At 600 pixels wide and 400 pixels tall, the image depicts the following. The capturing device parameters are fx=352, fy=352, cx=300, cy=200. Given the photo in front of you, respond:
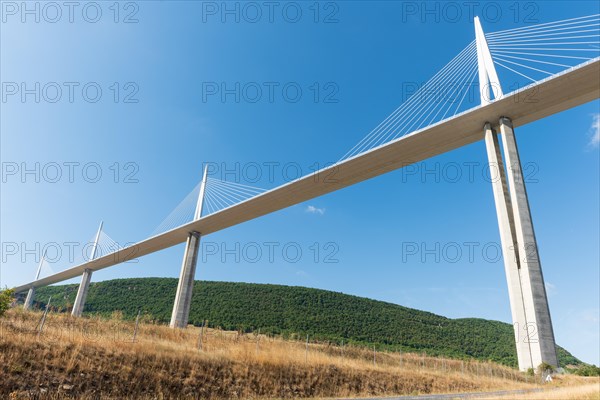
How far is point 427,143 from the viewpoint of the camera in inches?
990

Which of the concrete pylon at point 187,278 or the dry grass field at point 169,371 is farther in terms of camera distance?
the concrete pylon at point 187,278

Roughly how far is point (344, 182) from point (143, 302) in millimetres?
71189

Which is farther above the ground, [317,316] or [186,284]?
[317,316]

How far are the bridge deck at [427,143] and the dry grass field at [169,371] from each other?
48.6ft

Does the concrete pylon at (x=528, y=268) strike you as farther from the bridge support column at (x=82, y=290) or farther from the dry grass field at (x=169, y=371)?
the bridge support column at (x=82, y=290)

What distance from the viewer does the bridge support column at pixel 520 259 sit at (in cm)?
1789

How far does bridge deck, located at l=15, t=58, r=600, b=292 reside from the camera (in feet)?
63.6

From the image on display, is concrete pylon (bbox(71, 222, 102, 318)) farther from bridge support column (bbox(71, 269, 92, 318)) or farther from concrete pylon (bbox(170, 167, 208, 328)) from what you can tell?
concrete pylon (bbox(170, 167, 208, 328))

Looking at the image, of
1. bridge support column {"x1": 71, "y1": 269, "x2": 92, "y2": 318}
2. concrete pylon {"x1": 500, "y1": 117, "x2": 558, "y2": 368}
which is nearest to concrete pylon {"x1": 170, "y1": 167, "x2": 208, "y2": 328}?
concrete pylon {"x1": 500, "y1": 117, "x2": 558, "y2": 368}

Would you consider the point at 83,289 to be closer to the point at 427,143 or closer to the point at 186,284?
the point at 186,284

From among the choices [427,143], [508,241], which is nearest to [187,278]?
[427,143]

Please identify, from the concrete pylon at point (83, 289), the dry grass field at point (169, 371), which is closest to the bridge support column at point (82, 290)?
the concrete pylon at point (83, 289)

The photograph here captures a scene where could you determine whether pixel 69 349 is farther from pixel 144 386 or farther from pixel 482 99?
pixel 482 99

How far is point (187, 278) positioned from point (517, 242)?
110 ft
